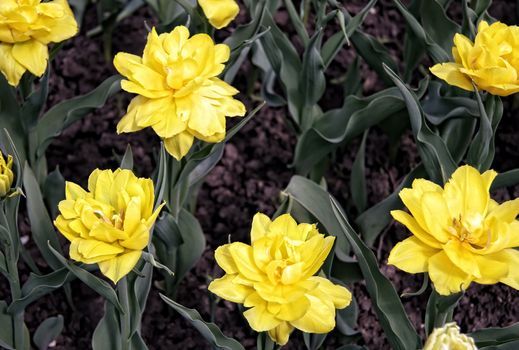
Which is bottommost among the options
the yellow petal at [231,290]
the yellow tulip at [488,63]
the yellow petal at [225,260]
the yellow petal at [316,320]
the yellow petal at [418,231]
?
the yellow petal at [316,320]

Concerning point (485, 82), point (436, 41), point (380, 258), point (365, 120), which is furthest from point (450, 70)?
point (380, 258)

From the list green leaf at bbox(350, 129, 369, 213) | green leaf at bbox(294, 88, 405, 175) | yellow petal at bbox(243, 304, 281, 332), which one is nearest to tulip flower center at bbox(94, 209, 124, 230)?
yellow petal at bbox(243, 304, 281, 332)

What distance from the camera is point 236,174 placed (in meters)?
2.07

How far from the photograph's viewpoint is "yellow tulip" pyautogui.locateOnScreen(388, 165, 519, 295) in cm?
117

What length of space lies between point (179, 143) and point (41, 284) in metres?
0.37

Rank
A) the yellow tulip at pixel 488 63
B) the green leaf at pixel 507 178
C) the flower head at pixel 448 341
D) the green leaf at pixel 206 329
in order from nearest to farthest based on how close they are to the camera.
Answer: the flower head at pixel 448 341 → the green leaf at pixel 206 329 → the yellow tulip at pixel 488 63 → the green leaf at pixel 507 178

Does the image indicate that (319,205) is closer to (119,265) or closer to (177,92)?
(177,92)

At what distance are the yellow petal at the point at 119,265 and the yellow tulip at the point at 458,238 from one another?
0.36 metres

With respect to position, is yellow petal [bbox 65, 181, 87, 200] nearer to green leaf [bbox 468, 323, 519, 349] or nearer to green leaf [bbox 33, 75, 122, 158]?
green leaf [bbox 33, 75, 122, 158]

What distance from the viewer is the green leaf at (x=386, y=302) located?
1324 millimetres

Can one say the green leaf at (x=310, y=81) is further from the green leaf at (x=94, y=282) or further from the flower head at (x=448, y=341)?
the flower head at (x=448, y=341)

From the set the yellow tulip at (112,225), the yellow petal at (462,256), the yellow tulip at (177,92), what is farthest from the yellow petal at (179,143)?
the yellow petal at (462,256)

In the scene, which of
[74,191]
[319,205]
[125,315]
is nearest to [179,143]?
[74,191]

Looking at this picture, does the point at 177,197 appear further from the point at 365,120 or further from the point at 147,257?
the point at 365,120
